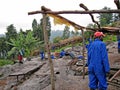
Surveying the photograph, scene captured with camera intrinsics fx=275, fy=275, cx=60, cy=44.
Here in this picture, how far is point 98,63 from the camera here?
21.8ft

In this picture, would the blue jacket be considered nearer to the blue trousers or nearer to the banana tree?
the blue trousers

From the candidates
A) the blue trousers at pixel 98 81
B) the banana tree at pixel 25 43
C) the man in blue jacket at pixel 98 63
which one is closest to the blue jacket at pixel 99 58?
the man in blue jacket at pixel 98 63

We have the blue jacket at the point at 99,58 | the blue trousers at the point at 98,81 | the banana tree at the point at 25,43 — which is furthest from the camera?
the banana tree at the point at 25,43

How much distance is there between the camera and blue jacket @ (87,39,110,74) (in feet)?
21.4

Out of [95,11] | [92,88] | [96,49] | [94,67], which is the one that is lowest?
[92,88]

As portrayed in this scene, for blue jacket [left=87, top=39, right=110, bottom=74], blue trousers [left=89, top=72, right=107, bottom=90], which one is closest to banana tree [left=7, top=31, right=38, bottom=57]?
blue trousers [left=89, top=72, right=107, bottom=90]

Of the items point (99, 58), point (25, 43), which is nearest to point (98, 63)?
point (99, 58)

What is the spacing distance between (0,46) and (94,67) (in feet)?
129

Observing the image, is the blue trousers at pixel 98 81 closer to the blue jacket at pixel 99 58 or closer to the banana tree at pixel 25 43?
the blue jacket at pixel 99 58

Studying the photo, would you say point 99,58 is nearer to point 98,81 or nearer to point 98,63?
point 98,63

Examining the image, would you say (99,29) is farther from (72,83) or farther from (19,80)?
(19,80)

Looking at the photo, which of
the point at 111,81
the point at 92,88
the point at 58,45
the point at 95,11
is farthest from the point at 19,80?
the point at 58,45

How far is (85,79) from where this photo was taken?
34.3ft

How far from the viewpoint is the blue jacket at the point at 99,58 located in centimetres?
653
